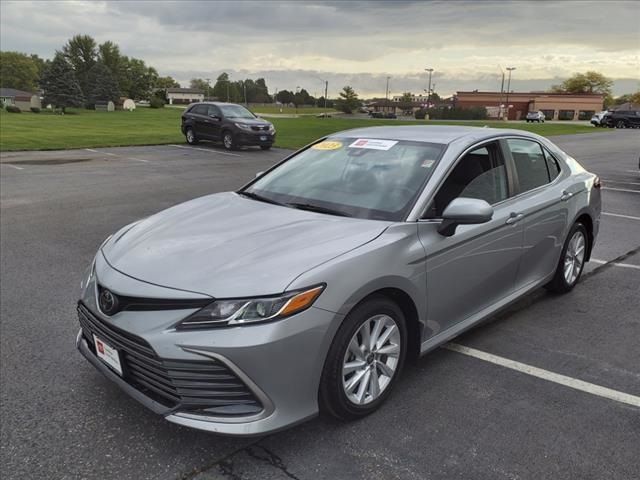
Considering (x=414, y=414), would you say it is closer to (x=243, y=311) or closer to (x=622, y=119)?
(x=243, y=311)

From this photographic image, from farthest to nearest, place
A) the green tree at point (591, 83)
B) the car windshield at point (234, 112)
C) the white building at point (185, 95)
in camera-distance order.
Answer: the white building at point (185, 95), the green tree at point (591, 83), the car windshield at point (234, 112)

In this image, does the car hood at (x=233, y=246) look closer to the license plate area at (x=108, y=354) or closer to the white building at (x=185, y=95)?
the license plate area at (x=108, y=354)

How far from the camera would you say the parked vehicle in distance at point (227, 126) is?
64.5 ft

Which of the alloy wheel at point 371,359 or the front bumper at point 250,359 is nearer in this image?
the front bumper at point 250,359

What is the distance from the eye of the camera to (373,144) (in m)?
3.98

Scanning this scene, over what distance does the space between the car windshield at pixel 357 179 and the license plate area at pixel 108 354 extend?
1.44 m

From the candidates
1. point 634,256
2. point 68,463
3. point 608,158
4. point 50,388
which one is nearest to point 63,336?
point 50,388

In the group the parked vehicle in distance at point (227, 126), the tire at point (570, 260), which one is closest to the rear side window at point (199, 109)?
the parked vehicle in distance at point (227, 126)

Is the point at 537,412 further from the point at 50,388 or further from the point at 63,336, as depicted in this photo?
the point at 63,336

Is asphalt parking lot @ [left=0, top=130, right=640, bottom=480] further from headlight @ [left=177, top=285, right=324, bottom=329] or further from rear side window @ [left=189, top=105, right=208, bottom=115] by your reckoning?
rear side window @ [left=189, top=105, right=208, bottom=115]

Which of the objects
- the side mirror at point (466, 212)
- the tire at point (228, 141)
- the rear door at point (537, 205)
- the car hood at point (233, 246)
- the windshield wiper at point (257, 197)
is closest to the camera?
the car hood at point (233, 246)

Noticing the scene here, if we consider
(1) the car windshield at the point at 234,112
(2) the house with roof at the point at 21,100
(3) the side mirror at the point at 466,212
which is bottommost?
(3) the side mirror at the point at 466,212

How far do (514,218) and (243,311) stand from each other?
2.29 m

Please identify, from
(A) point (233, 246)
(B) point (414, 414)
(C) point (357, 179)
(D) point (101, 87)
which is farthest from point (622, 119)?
(D) point (101, 87)
